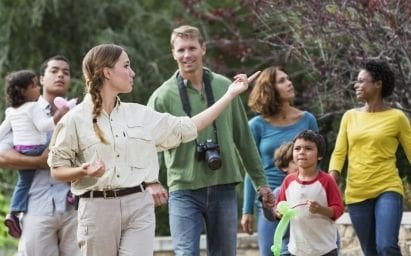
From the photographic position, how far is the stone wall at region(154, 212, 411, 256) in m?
10.8

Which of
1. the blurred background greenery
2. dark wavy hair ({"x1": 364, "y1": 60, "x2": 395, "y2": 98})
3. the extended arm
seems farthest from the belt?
the blurred background greenery

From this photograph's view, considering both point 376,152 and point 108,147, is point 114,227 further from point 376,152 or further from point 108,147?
point 376,152

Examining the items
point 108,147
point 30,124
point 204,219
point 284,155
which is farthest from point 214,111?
point 30,124

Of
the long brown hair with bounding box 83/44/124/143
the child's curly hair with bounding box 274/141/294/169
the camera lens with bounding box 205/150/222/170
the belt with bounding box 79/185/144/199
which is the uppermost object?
the long brown hair with bounding box 83/44/124/143

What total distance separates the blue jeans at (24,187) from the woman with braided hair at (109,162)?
179 cm

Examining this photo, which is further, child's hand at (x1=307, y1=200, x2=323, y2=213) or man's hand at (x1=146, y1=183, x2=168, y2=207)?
child's hand at (x1=307, y1=200, x2=323, y2=213)

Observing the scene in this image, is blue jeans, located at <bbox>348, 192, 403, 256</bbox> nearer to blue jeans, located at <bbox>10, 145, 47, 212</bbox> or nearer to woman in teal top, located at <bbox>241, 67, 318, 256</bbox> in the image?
woman in teal top, located at <bbox>241, 67, 318, 256</bbox>

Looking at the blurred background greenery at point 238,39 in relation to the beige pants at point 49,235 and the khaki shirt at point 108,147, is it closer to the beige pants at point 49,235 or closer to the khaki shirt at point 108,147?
the beige pants at point 49,235

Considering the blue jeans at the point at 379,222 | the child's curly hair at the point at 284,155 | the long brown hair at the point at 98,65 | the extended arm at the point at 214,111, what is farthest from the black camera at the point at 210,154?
the blue jeans at the point at 379,222

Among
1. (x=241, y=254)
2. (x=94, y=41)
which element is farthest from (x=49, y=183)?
(x=94, y=41)

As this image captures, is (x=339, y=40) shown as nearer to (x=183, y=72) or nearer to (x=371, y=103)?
(x=371, y=103)

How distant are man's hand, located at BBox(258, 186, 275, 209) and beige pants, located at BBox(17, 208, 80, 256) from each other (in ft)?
4.43

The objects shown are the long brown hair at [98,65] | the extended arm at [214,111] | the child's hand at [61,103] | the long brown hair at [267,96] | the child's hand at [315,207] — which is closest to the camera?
the long brown hair at [98,65]

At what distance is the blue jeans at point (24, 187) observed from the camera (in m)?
8.83
